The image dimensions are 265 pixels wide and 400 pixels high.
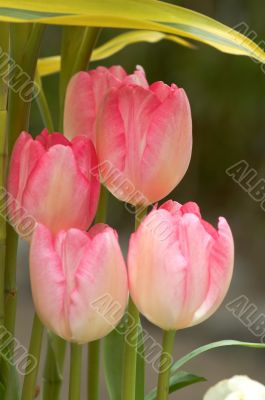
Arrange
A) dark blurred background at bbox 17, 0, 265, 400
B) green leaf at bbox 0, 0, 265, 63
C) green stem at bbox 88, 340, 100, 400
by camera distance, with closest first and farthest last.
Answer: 1. green leaf at bbox 0, 0, 265, 63
2. green stem at bbox 88, 340, 100, 400
3. dark blurred background at bbox 17, 0, 265, 400

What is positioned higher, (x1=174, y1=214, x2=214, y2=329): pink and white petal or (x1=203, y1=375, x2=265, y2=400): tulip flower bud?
(x1=174, y1=214, x2=214, y2=329): pink and white petal

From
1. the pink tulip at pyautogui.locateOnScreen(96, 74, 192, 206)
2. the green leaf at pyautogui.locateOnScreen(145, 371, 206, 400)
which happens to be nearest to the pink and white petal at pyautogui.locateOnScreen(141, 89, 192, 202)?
the pink tulip at pyautogui.locateOnScreen(96, 74, 192, 206)

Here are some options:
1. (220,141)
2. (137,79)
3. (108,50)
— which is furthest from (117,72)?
(220,141)

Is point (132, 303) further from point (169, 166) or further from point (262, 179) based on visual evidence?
point (262, 179)

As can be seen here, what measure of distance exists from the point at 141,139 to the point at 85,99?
4 centimetres

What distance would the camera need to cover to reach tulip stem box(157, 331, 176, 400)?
1.14ft

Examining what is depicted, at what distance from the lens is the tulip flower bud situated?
32 centimetres

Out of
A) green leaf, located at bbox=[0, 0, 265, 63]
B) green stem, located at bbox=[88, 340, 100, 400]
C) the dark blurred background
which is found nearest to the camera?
green leaf, located at bbox=[0, 0, 265, 63]

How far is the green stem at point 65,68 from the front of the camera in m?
0.42

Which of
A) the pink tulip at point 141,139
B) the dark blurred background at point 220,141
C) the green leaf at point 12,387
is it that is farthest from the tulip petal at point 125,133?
the dark blurred background at point 220,141

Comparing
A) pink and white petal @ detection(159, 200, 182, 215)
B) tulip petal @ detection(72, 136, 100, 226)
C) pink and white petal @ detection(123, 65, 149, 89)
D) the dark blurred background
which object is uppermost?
pink and white petal @ detection(123, 65, 149, 89)

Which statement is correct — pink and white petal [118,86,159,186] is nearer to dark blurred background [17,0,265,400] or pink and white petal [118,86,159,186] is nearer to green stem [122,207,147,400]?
green stem [122,207,147,400]

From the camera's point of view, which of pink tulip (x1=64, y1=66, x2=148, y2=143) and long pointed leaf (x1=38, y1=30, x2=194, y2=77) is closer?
pink tulip (x1=64, y1=66, x2=148, y2=143)

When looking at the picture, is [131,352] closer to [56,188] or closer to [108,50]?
[56,188]
